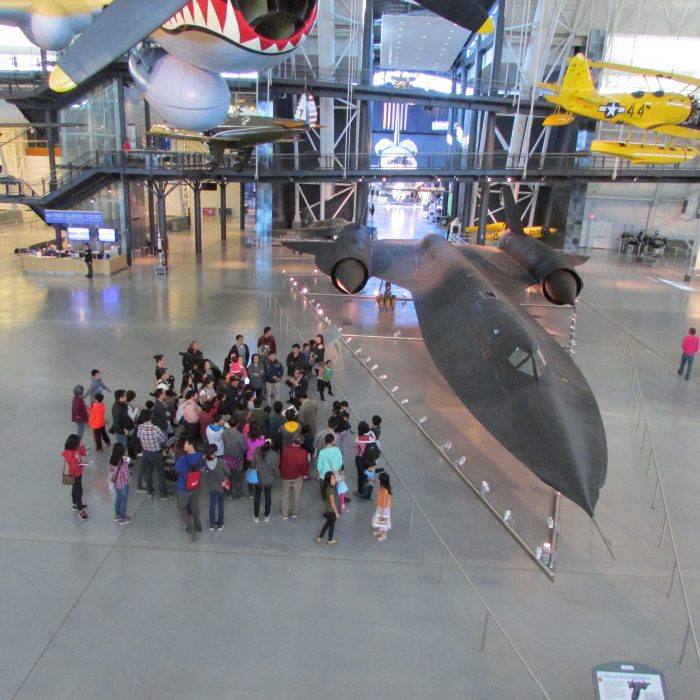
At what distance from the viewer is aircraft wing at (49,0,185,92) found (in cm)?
489

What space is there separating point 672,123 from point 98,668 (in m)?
27.6

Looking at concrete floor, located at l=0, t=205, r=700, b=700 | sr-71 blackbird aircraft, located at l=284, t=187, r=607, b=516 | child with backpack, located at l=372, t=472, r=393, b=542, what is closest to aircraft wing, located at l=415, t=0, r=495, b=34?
sr-71 blackbird aircraft, located at l=284, t=187, r=607, b=516

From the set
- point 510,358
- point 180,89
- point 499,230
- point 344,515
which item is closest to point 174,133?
point 180,89

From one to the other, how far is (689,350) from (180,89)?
1182 centimetres

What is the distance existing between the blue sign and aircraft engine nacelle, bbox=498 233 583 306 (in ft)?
55.3

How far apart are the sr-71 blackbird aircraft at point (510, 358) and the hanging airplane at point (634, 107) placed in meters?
12.3

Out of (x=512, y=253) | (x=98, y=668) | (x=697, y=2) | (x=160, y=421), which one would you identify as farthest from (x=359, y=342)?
(x=697, y=2)

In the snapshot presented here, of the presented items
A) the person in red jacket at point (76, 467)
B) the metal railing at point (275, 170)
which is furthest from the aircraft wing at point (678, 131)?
the person in red jacket at point (76, 467)

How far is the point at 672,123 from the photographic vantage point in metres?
24.3

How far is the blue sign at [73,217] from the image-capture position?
23781 millimetres

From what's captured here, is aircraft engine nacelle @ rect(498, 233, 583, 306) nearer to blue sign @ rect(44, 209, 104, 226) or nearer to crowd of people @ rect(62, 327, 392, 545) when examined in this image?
crowd of people @ rect(62, 327, 392, 545)

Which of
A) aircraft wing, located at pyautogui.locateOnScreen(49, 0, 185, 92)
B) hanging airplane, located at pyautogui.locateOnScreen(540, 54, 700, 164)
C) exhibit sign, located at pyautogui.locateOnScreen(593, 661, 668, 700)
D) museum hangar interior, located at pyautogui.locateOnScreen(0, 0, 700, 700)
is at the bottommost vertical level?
museum hangar interior, located at pyautogui.locateOnScreen(0, 0, 700, 700)

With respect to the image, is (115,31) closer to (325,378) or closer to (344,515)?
(344,515)

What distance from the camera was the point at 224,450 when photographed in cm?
752
